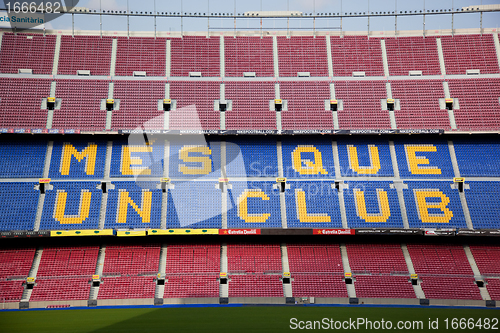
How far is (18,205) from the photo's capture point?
30.8 metres

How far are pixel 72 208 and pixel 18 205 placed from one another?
155 inches

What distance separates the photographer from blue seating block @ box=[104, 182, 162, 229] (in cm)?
3080

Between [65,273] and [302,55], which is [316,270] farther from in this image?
[302,55]

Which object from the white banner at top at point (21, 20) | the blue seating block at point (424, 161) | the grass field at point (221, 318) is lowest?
the grass field at point (221, 318)

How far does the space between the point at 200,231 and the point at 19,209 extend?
13.5 metres

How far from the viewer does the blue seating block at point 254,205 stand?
31.3 m

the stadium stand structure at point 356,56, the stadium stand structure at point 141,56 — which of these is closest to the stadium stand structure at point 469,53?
the stadium stand structure at point 356,56

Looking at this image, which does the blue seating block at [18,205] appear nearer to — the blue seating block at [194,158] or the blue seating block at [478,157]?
the blue seating block at [194,158]

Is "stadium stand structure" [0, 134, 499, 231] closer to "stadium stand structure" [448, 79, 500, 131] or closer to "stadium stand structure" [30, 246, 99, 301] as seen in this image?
"stadium stand structure" [448, 79, 500, 131]

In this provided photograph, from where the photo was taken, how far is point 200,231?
30.2 metres

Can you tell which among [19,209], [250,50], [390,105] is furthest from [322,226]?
[19,209]

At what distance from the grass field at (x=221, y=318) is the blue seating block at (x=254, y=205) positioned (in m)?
6.43

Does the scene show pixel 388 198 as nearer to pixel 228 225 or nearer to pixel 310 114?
pixel 310 114

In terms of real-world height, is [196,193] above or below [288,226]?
above
